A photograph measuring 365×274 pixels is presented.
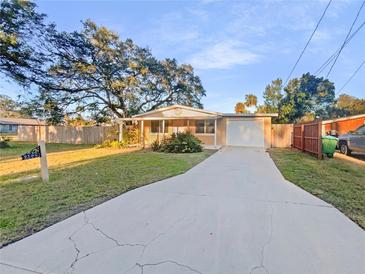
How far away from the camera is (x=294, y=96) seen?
25.5 m

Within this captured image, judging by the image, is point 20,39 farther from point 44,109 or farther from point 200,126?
point 200,126

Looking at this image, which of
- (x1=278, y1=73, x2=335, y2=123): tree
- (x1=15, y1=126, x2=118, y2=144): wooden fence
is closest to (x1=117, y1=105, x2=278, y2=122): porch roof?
(x1=15, y1=126, x2=118, y2=144): wooden fence

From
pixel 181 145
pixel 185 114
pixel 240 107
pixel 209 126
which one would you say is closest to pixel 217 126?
pixel 209 126

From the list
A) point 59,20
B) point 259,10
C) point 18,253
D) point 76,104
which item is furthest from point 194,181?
point 76,104

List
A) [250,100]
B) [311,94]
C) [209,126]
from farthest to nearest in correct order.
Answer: [250,100] < [311,94] < [209,126]

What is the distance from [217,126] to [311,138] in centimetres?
683

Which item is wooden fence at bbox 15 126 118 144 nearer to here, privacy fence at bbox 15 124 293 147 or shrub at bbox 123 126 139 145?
privacy fence at bbox 15 124 293 147

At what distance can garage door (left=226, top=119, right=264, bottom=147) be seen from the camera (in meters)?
15.9

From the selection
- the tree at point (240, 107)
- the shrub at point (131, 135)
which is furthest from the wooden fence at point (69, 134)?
the tree at point (240, 107)

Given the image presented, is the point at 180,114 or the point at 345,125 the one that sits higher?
the point at 180,114

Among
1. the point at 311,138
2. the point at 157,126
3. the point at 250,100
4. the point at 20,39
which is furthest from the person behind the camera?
the point at 250,100

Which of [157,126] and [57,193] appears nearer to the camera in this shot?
[57,193]

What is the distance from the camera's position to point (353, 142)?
1062 centimetres

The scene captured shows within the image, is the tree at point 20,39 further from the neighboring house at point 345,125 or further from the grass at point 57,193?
the neighboring house at point 345,125
